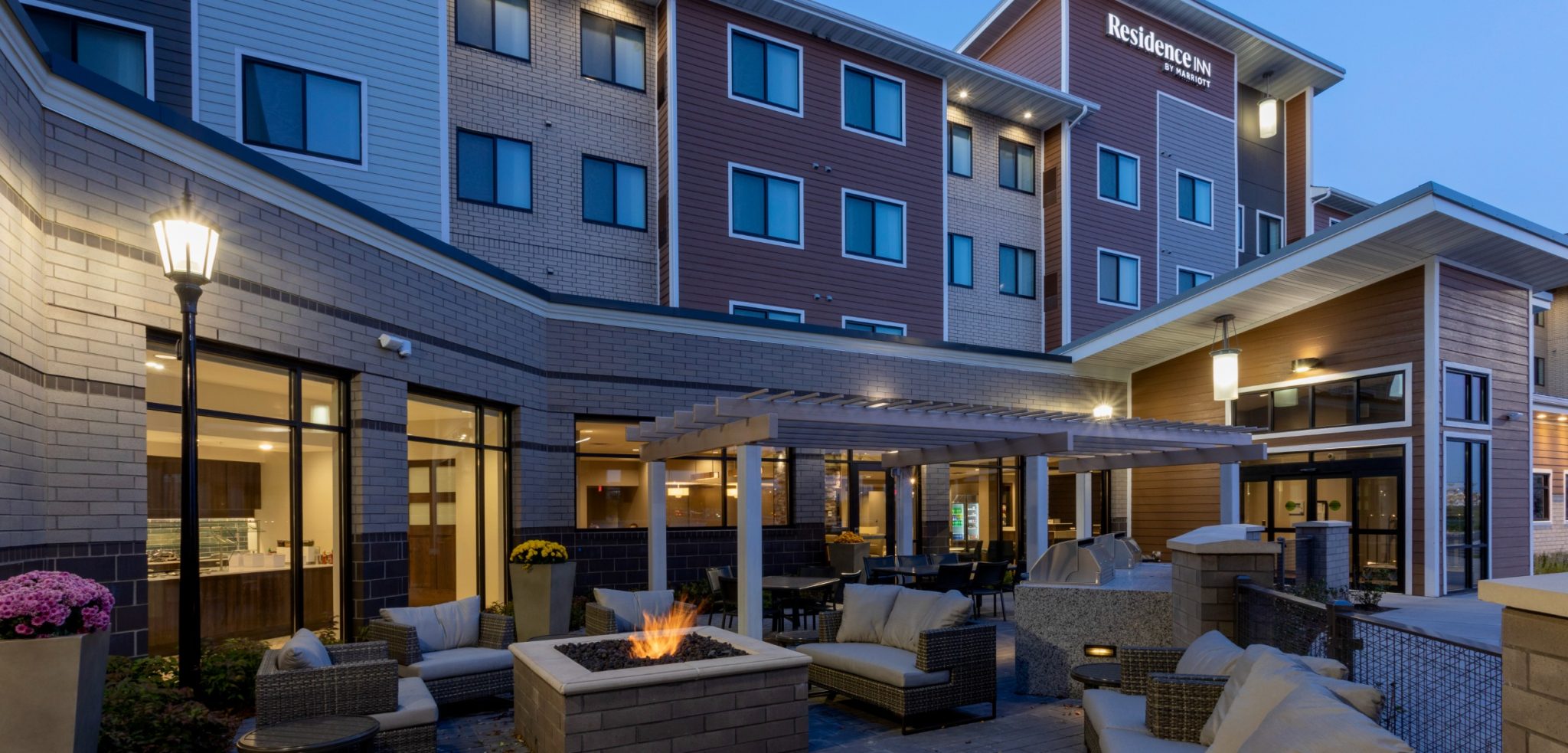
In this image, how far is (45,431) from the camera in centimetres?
620

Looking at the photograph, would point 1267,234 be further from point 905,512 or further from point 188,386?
point 188,386

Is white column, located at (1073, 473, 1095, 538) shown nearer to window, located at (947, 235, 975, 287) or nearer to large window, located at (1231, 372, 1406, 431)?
large window, located at (1231, 372, 1406, 431)

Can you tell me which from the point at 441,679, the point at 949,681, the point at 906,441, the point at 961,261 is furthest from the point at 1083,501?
the point at 441,679

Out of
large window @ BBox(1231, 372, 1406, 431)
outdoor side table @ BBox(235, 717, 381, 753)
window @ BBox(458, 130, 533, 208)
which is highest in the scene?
window @ BBox(458, 130, 533, 208)

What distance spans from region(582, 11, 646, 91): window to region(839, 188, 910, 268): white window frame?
4181mm

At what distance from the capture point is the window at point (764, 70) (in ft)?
53.8

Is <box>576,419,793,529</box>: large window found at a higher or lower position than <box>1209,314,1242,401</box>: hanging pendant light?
lower

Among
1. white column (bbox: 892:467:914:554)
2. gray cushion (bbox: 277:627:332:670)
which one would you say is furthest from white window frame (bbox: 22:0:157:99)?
white column (bbox: 892:467:914:554)

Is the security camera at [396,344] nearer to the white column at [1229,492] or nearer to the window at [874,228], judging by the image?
the window at [874,228]

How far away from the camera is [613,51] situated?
51.6 ft

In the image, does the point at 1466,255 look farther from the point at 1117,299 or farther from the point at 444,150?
the point at 444,150

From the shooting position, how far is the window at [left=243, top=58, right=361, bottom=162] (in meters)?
12.2

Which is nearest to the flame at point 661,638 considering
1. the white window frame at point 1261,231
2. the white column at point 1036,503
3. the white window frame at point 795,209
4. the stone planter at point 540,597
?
the stone planter at point 540,597

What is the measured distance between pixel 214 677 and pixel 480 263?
5.46 meters
